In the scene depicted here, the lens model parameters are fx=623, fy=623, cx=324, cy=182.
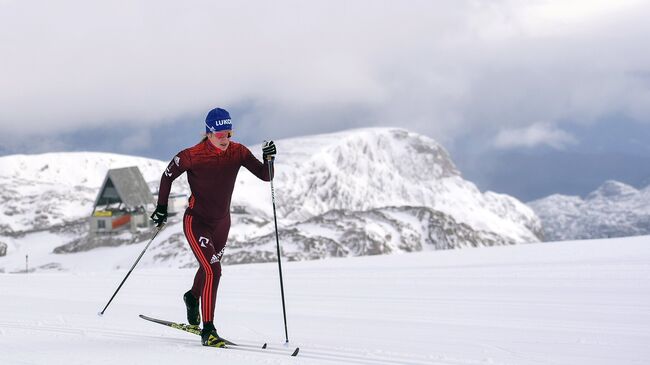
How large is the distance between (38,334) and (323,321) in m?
3.46

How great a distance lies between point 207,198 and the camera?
703 cm

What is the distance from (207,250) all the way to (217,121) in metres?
1.45

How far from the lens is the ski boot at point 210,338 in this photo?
6.66 meters

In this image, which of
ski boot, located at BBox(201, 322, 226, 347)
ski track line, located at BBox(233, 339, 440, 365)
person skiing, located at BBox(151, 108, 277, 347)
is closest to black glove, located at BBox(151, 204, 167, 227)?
person skiing, located at BBox(151, 108, 277, 347)

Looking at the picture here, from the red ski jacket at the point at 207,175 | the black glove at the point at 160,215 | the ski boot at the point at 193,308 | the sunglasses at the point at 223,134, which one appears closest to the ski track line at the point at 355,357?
the ski boot at the point at 193,308

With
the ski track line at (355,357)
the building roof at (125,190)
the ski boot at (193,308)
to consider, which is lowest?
the ski track line at (355,357)

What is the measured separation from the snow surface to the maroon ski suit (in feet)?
2.60

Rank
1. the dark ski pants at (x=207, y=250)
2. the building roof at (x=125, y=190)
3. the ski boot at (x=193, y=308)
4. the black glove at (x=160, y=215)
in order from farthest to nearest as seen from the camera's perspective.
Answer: the building roof at (x=125, y=190) < the ski boot at (x=193, y=308) < the black glove at (x=160, y=215) < the dark ski pants at (x=207, y=250)

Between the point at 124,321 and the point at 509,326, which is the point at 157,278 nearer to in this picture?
the point at 124,321

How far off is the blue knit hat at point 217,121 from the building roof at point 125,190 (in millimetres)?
72538

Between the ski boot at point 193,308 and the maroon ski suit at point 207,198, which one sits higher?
the maroon ski suit at point 207,198

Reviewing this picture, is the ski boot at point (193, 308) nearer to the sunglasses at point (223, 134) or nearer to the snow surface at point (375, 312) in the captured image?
the snow surface at point (375, 312)

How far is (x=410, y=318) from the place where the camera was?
824 centimetres

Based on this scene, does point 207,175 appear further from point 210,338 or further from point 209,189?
point 210,338
